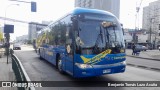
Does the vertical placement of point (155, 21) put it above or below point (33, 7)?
above

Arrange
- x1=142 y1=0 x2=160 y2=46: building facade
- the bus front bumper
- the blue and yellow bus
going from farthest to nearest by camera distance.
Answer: x1=142 y1=0 x2=160 y2=46: building facade
the blue and yellow bus
the bus front bumper

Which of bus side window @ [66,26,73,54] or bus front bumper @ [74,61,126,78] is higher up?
bus side window @ [66,26,73,54]

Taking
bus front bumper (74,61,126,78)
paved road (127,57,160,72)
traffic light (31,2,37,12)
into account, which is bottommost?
paved road (127,57,160,72)

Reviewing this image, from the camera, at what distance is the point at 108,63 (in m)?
9.84

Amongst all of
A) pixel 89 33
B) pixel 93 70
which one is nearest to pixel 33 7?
pixel 89 33

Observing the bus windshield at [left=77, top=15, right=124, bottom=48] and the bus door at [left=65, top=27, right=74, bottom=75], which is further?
the bus door at [left=65, top=27, right=74, bottom=75]

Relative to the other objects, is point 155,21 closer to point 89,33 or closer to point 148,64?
point 148,64

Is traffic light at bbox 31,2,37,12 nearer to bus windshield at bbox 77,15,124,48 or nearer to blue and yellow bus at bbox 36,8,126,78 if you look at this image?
blue and yellow bus at bbox 36,8,126,78

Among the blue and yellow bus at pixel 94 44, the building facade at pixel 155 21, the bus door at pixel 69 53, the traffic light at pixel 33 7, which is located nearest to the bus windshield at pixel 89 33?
the blue and yellow bus at pixel 94 44

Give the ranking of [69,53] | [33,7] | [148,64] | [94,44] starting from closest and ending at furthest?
[94,44]
[69,53]
[148,64]
[33,7]

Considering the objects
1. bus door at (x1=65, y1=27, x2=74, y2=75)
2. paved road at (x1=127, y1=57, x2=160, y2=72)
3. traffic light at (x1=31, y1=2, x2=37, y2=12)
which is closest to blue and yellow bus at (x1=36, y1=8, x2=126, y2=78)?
bus door at (x1=65, y1=27, x2=74, y2=75)

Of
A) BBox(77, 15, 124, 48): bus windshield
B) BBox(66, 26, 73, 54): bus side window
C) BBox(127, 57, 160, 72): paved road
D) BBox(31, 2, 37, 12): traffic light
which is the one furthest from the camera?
BBox(31, 2, 37, 12): traffic light

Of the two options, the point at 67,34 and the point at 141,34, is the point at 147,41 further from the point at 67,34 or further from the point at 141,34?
the point at 67,34

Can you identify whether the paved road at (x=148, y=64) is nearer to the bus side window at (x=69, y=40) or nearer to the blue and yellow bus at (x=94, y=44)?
the blue and yellow bus at (x=94, y=44)
